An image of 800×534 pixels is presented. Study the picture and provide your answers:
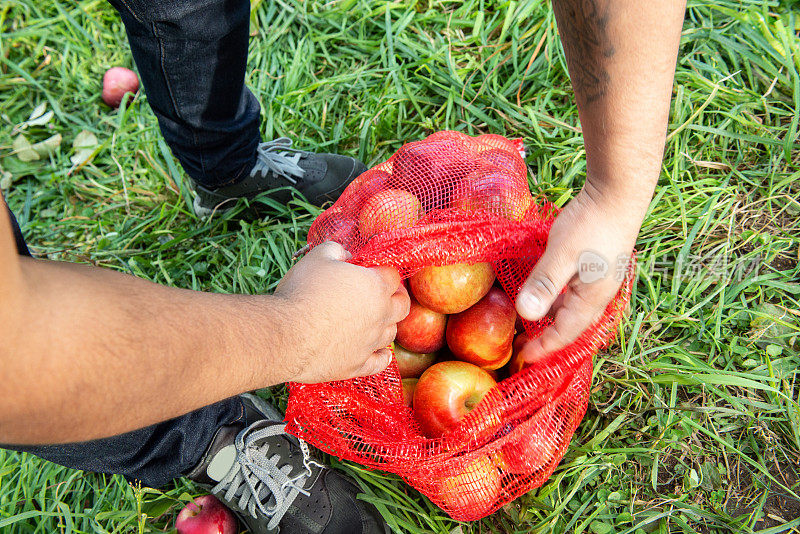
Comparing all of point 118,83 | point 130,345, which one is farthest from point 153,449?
point 118,83

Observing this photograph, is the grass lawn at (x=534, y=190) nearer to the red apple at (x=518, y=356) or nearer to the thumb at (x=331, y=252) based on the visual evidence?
the red apple at (x=518, y=356)

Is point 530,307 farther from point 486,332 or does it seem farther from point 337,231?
point 337,231

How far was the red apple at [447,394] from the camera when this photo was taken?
1468mm

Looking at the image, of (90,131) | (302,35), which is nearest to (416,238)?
(302,35)

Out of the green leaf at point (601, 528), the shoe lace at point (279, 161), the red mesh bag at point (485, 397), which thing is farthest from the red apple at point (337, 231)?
the green leaf at point (601, 528)

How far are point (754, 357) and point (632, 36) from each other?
1.39m

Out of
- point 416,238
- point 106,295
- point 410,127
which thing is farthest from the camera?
point 410,127

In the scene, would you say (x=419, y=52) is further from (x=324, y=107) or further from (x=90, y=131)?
(x=90, y=131)

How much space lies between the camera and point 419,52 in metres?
2.58

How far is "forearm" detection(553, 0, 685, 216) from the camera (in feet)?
3.34

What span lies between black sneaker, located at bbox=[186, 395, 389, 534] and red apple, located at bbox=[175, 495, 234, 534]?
0.05 meters

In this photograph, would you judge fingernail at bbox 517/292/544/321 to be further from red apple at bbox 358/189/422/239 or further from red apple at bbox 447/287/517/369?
red apple at bbox 358/189/422/239

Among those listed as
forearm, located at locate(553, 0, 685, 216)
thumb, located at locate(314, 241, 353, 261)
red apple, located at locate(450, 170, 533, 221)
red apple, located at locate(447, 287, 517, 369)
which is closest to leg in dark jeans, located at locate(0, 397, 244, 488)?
thumb, located at locate(314, 241, 353, 261)

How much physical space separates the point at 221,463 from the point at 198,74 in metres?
1.32
